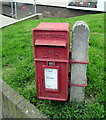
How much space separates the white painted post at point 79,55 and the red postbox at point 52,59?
106 mm

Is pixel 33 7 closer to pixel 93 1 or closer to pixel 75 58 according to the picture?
pixel 93 1

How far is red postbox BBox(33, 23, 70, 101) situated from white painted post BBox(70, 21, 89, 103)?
0.11 m

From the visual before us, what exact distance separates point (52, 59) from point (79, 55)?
36 cm

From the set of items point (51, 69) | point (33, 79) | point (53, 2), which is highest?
point (53, 2)

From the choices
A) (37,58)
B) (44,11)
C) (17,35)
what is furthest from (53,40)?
(44,11)

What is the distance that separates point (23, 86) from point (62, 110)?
3.11 ft

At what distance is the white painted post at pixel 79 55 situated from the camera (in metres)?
2.08

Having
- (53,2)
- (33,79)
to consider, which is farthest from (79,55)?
(53,2)

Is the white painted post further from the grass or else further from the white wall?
the white wall

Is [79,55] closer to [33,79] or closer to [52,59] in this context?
[52,59]

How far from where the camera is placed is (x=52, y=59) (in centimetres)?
214

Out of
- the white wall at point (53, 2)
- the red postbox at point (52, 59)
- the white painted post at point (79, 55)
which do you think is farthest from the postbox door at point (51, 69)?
the white wall at point (53, 2)

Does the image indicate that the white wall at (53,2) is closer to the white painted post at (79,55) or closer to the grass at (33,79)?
the grass at (33,79)

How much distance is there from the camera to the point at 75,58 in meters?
2.23
